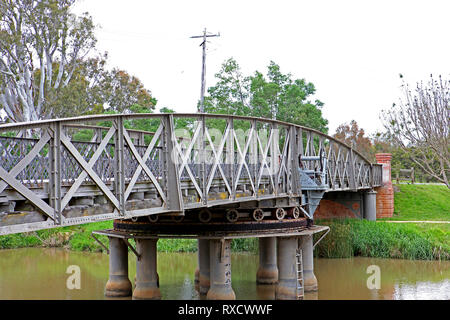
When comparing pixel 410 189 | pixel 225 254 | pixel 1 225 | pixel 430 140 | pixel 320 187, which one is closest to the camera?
pixel 1 225

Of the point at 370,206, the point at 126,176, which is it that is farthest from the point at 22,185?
the point at 370,206

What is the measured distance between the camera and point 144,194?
13.1 meters

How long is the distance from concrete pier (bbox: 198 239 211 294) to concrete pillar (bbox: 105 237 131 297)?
2609 millimetres

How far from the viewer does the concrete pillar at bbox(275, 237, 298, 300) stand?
1903 centimetres

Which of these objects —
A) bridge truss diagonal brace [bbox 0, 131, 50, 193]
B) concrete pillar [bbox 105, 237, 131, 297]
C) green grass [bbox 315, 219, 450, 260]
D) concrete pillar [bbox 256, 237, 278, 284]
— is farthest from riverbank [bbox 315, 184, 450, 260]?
bridge truss diagonal brace [bbox 0, 131, 50, 193]

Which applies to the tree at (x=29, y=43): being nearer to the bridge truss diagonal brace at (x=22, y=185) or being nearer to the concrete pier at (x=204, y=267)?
the concrete pier at (x=204, y=267)

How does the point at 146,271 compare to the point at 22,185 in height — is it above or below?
below

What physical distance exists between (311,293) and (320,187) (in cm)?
370

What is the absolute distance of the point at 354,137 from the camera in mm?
70375

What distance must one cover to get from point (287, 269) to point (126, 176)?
824cm

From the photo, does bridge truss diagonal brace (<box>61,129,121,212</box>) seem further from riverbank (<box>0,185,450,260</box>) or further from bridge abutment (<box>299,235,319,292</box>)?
riverbank (<box>0,185,450,260</box>)

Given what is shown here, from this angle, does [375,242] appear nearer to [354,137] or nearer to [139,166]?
[139,166]
